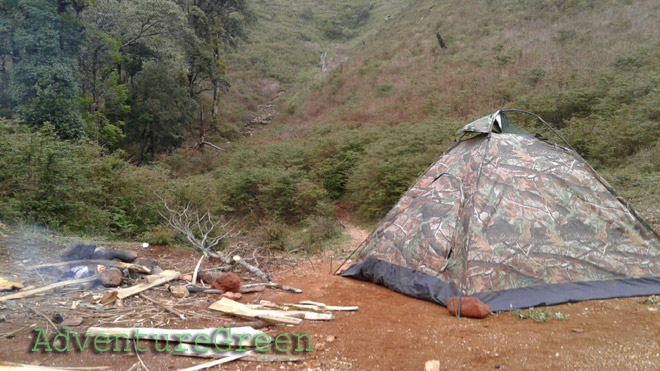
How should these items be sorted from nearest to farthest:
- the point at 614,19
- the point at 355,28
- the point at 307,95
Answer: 1. the point at 614,19
2. the point at 307,95
3. the point at 355,28

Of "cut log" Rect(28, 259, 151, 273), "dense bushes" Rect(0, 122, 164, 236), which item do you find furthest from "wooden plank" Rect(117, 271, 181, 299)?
"dense bushes" Rect(0, 122, 164, 236)

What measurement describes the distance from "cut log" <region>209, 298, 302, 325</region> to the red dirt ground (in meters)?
0.08

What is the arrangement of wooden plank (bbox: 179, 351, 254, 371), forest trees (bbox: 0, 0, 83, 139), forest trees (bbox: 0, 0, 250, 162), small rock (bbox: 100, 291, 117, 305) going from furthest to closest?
forest trees (bbox: 0, 0, 250, 162)
forest trees (bbox: 0, 0, 83, 139)
small rock (bbox: 100, 291, 117, 305)
wooden plank (bbox: 179, 351, 254, 371)

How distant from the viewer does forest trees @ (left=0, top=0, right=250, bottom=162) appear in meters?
13.0

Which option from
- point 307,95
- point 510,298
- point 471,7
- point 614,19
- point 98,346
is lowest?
point 98,346

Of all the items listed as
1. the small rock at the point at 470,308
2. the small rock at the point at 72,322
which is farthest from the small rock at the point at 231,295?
the small rock at the point at 470,308

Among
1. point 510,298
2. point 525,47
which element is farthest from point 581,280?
point 525,47

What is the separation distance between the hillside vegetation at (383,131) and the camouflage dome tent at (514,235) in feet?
8.63

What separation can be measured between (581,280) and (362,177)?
25.4 feet

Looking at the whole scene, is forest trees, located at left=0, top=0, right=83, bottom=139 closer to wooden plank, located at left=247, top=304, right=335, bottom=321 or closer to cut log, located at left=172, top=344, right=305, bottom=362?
wooden plank, located at left=247, top=304, right=335, bottom=321

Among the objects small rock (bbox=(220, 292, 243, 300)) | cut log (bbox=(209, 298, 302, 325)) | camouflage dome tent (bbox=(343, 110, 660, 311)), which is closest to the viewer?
cut log (bbox=(209, 298, 302, 325))

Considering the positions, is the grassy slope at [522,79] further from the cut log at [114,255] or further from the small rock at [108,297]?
the small rock at [108,297]

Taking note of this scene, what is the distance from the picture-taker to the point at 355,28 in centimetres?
4416

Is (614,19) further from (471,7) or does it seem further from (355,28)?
(355,28)
